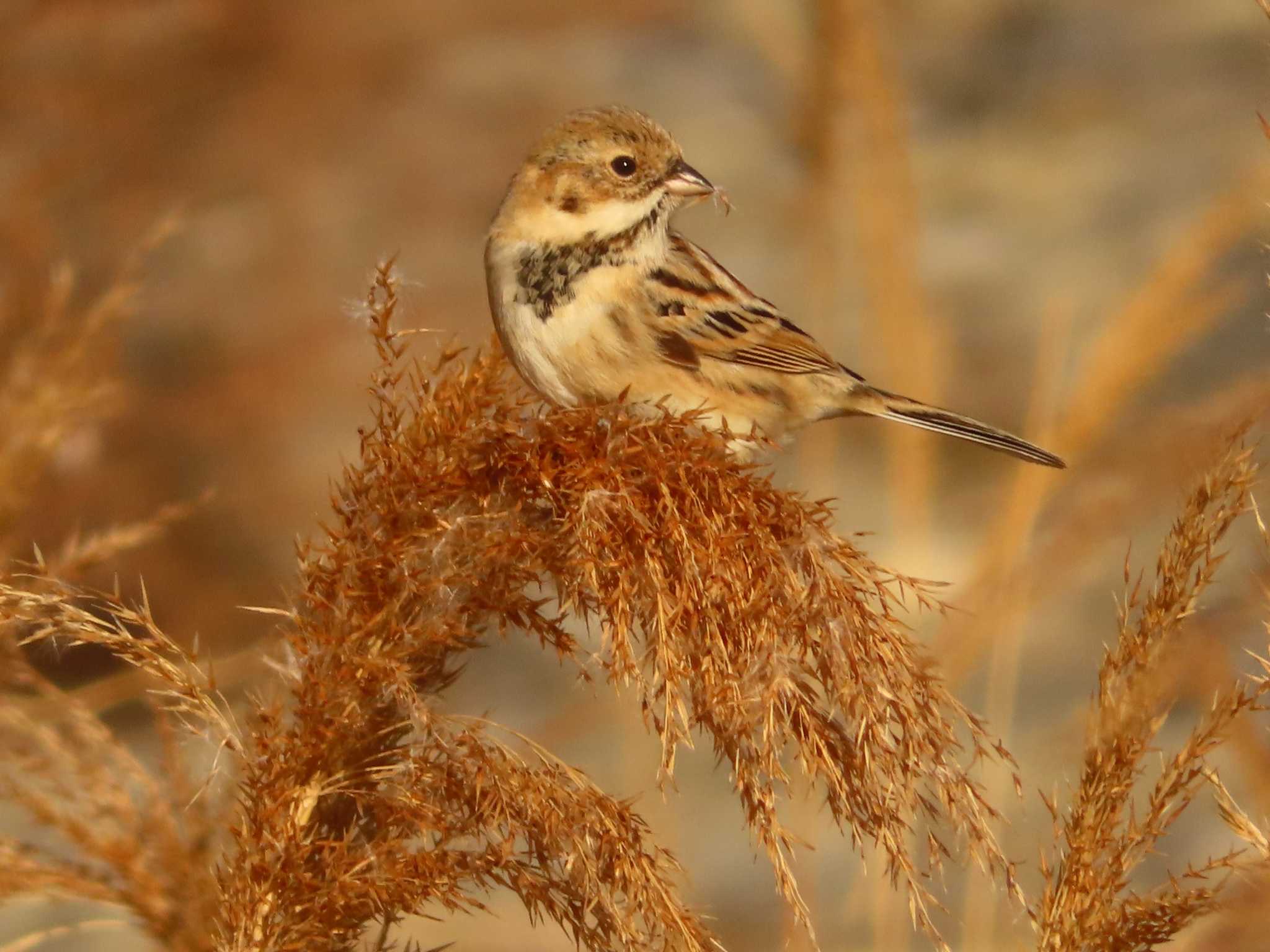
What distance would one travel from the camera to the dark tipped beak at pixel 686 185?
2201 millimetres

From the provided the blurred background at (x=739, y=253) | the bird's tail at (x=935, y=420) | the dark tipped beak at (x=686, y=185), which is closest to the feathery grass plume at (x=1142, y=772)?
the blurred background at (x=739, y=253)

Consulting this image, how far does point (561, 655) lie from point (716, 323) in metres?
1.06

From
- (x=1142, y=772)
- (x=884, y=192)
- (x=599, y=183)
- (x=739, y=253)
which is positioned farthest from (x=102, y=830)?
(x=739, y=253)

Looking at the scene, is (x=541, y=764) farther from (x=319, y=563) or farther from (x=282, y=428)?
(x=282, y=428)

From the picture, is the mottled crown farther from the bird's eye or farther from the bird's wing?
the bird's wing

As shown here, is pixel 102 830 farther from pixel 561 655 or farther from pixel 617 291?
pixel 617 291

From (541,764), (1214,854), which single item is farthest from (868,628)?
(1214,854)

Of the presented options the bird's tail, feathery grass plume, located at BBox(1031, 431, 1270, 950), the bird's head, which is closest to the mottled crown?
the bird's head

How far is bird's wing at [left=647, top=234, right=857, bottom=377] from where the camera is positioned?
2.28 m

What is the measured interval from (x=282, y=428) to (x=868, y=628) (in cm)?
449

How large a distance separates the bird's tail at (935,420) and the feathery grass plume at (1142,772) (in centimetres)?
69

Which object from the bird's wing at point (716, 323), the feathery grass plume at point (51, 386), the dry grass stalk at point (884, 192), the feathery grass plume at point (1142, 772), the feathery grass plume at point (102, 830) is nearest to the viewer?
the feathery grass plume at point (1142, 772)

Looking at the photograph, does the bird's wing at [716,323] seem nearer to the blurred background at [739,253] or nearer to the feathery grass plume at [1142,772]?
the blurred background at [739,253]

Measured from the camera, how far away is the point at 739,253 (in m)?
6.41
